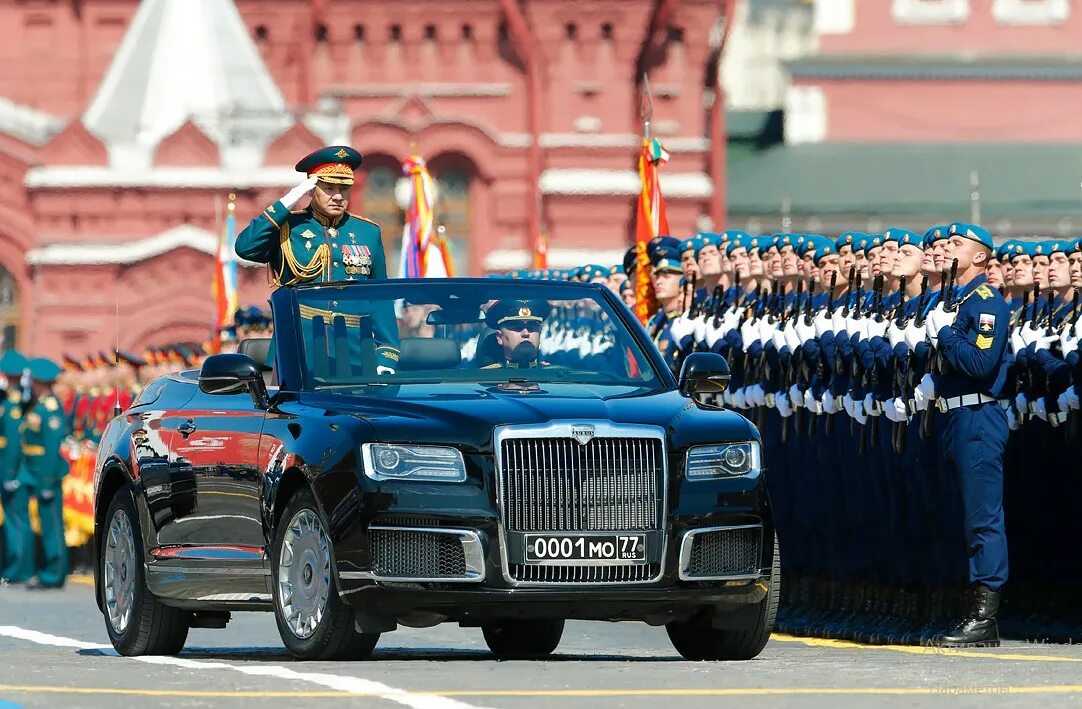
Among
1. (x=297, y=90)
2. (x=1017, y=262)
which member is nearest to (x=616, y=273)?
(x=1017, y=262)

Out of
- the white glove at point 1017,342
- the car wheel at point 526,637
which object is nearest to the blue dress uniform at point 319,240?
the car wheel at point 526,637

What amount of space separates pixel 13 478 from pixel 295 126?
23302 millimetres

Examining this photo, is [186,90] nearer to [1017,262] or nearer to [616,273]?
[616,273]

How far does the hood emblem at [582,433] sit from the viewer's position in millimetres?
11508

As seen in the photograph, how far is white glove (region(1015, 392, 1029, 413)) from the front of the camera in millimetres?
15062

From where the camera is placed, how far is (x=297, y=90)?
53.6 m

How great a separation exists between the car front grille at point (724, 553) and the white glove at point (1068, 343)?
334 centimetres

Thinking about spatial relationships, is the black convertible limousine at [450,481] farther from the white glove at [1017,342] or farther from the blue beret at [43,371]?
the blue beret at [43,371]

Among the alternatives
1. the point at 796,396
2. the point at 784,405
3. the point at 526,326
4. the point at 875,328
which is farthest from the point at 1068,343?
the point at 526,326

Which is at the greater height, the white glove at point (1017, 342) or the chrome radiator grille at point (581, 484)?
the white glove at point (1017, 342)

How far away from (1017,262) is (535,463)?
4467 mm

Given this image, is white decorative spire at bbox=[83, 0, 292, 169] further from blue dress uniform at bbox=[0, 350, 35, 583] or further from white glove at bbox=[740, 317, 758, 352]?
white glove at bbox=[740, 317, 758, 352]

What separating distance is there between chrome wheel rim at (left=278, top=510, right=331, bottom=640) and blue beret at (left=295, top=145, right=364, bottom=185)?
2688mm

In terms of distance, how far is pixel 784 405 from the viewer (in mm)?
16219
